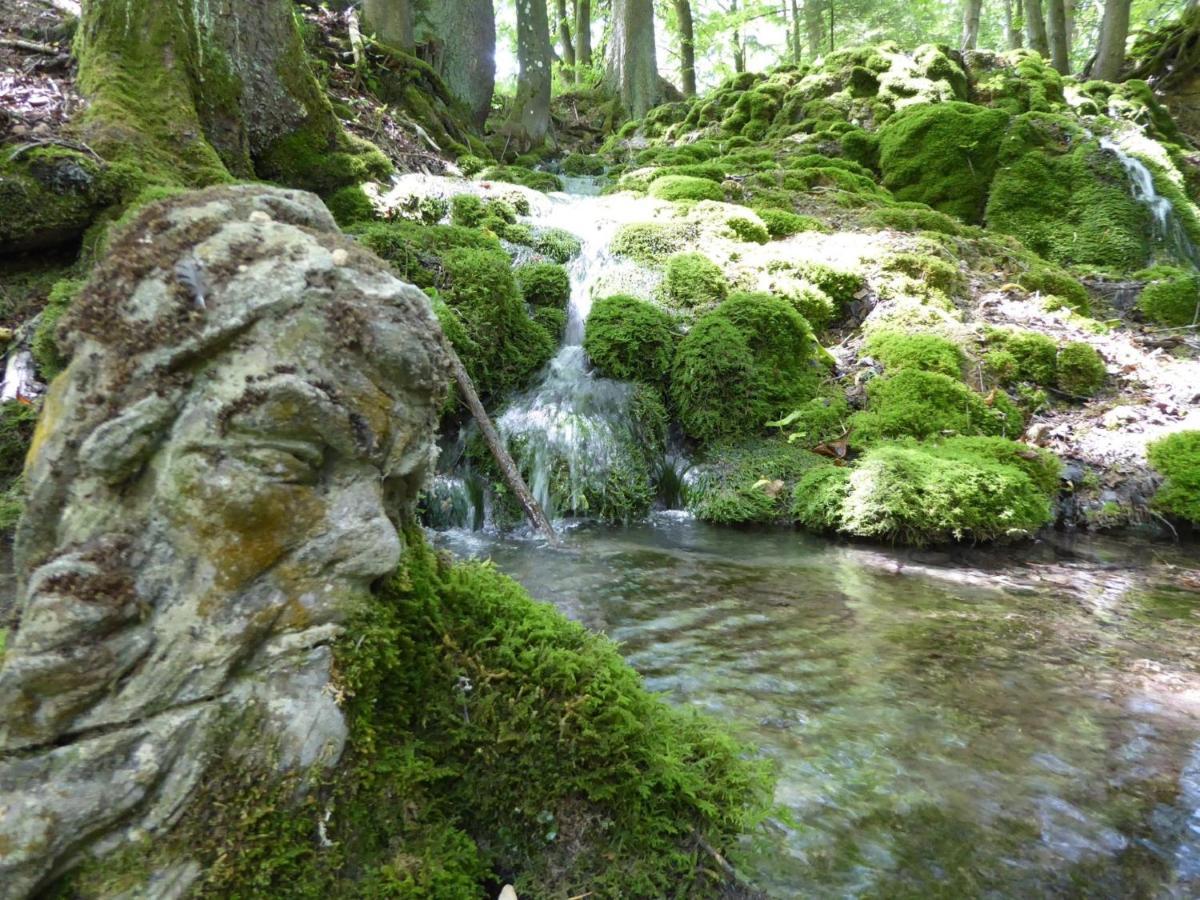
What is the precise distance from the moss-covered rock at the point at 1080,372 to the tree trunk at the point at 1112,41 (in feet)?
47.8

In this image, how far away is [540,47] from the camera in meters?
16.3

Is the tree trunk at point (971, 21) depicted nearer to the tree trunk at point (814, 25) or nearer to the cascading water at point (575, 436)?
the tree trunk at point (814, 25)

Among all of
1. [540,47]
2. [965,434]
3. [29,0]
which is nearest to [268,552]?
[965,434]

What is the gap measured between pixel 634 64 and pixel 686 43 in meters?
2.91

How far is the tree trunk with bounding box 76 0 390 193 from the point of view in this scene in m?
6.79

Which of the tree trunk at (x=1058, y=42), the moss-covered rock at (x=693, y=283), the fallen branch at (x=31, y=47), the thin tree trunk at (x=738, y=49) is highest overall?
the thin tree trunk at (x=738, y=49)

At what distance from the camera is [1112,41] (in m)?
17.8

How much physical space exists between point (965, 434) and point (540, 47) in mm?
13794

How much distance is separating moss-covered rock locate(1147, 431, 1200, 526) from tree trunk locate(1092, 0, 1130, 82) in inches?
636

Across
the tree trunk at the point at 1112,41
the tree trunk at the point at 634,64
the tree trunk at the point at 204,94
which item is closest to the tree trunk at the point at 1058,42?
the tree trunk at the point at 1112,41

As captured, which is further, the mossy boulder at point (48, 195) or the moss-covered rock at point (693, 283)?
the moss-covered rock at point (693, 283)

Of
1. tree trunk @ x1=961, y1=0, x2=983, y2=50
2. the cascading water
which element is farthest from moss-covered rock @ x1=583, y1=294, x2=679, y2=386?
tree trunk @ x1=961, y1=0, x2=983, y2=50

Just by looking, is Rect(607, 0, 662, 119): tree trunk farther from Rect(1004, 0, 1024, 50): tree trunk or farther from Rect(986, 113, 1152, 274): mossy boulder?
Rect(1004, 0, 1024, 50): tree trunk

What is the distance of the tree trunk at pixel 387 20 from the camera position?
13602 mm
